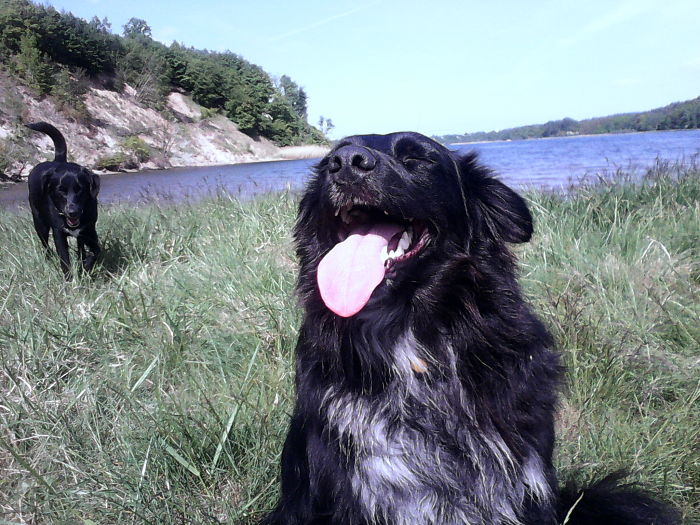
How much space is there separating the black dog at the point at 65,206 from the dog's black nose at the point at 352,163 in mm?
4607

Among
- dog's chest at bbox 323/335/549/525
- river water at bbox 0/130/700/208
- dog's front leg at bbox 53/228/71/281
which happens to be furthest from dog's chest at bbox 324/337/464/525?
dog's front leg at bbox 53/228/71/281

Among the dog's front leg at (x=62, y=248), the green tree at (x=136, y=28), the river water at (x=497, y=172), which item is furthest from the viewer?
the green tree at (x=136, y=28)

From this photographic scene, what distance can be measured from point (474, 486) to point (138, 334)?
2627 mm

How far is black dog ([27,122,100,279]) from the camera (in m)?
5.69

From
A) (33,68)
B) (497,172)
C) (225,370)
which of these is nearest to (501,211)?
(497,172)

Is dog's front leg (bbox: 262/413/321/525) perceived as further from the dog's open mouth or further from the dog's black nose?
the dog's black nose

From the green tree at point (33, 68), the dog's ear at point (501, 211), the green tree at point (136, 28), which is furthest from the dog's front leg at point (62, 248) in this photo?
the green tree at point (136, 28)

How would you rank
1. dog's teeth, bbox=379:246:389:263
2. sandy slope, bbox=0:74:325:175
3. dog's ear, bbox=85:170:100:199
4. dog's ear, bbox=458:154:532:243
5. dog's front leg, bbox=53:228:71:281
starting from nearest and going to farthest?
dog's teeth, bbox=379:246:389:263 < dog's ear, bbox=458:154:532:243 < dog's front leg, bbox=53:228:71:281 < dog's ear, bbox=85:170:100:199 < sandy slope, bbox=0:74:325:175

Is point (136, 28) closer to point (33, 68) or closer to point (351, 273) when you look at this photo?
point (33, 68)

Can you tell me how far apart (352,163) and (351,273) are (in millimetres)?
404

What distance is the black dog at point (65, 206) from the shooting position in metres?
5.69

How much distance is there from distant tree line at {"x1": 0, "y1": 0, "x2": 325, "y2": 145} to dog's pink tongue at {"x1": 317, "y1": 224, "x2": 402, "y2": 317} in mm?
42453

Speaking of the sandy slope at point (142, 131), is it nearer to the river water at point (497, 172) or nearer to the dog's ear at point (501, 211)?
the river water at point (497, 172)

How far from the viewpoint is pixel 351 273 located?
185 centimetres
